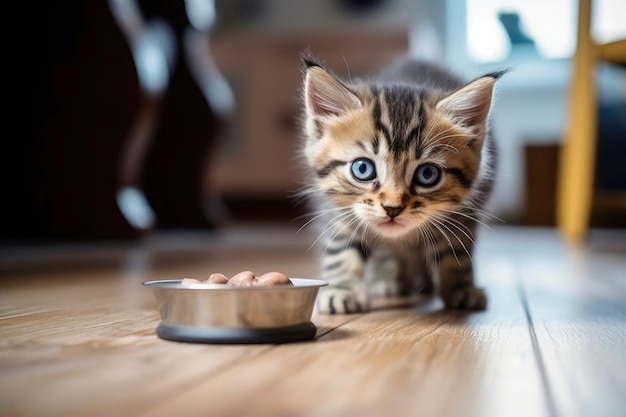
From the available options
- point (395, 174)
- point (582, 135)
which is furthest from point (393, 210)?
point (582, 135)

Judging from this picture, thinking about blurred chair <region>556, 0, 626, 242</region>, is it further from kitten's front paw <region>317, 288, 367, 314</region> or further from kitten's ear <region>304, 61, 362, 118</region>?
kitten's front paw <region>317, 288, 367, 314</region>

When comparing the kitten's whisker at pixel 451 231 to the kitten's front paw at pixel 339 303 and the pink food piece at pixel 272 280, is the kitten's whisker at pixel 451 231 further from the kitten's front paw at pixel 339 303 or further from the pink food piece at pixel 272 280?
the pink food piece at pixel 272 280

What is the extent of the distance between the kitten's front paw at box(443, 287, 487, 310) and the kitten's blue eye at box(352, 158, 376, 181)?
0.32 metres

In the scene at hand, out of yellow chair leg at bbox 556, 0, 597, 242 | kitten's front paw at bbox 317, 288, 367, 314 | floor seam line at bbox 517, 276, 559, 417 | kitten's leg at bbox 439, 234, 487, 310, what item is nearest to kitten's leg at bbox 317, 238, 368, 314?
kitten's front paw at bbox 317, 288, 367, 314

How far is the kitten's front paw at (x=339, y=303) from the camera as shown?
1.42m

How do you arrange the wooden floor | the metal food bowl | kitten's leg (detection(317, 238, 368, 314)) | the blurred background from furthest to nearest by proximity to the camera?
the blurred background
kitten's leg (detection(317, 238, 368, 314))
the metal food bowl
the wooden floor

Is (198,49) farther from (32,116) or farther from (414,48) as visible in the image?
(414,48)

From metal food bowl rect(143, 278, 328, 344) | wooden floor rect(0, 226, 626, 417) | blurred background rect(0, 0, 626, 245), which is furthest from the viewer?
blurred background rect(0, 0, 626, 245)

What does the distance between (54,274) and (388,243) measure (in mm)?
877

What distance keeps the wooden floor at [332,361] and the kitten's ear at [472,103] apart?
1.18ft

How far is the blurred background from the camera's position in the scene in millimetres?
2740

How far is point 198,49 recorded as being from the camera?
3873 mm

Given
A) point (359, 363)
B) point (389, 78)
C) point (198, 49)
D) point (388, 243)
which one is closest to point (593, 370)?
point (359, 363)

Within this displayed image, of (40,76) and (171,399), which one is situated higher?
(40,76)
